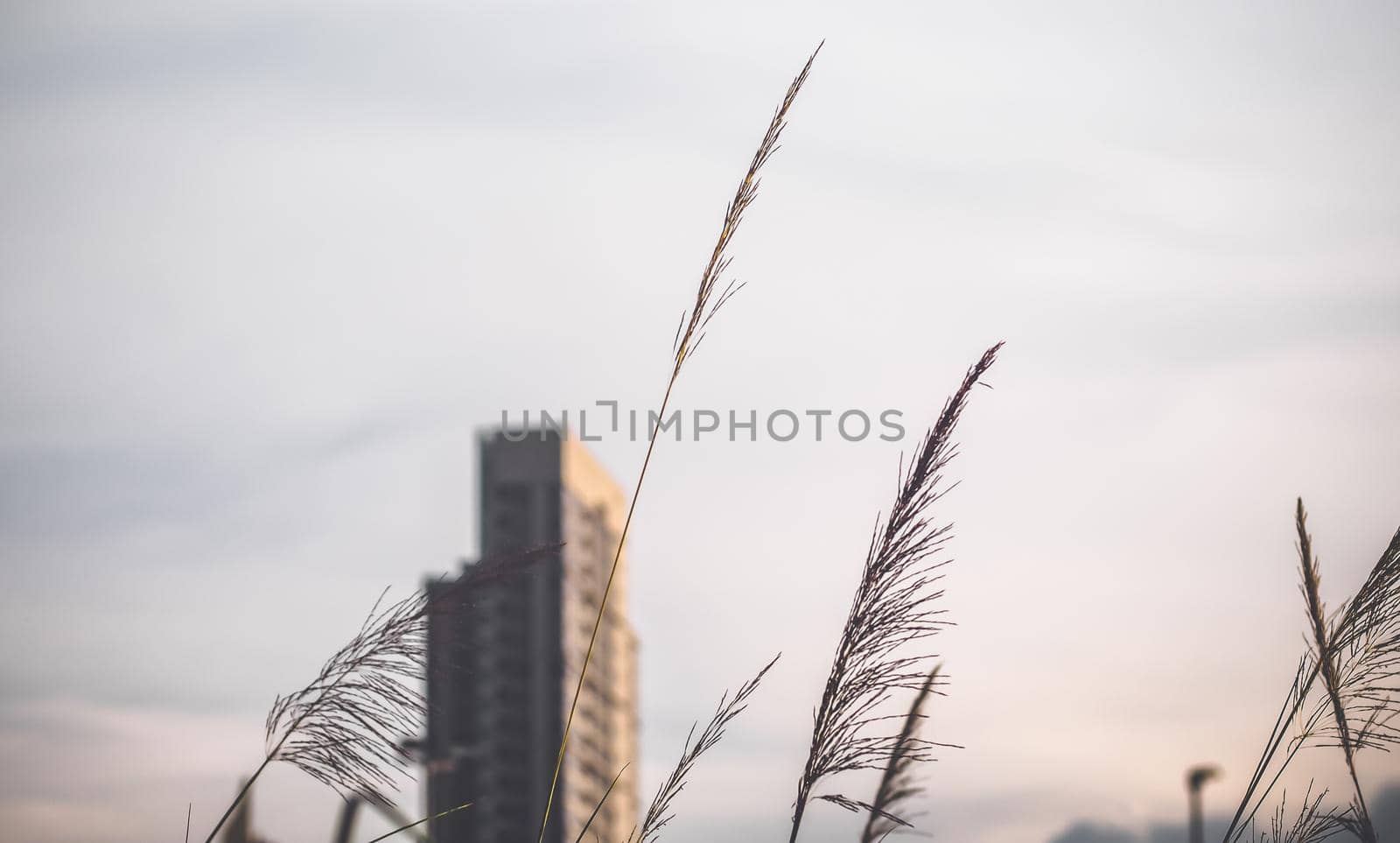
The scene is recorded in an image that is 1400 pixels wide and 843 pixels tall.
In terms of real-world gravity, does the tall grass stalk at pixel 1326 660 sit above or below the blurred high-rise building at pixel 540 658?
below

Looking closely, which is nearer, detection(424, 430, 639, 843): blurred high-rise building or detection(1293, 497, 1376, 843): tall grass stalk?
detection(1293, 497, 1376, 843): tall grass stalk

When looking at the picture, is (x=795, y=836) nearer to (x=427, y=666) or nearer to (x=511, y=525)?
(x=427, y=666)

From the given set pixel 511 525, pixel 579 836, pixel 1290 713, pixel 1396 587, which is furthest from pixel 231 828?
pixel 511 525

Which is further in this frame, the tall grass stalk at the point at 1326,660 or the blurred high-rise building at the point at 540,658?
the blurred high-rise building at the point at 540,658

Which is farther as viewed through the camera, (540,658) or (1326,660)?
(540,658)

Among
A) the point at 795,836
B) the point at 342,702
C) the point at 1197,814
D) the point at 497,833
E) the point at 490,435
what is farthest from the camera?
the point at 490,435

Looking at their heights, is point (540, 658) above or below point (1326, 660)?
above

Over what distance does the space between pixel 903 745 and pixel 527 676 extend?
67.1 m

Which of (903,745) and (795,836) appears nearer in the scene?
(795,836)

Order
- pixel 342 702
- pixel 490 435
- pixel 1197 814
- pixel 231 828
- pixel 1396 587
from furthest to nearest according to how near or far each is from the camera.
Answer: pixel 490 435 → pixel 1197 814 → pixel 231 828 → pixel 1396 587 → pixel 342 702

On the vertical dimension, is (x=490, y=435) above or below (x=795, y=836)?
above

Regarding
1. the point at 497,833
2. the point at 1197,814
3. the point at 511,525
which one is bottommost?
the point at 1197,814

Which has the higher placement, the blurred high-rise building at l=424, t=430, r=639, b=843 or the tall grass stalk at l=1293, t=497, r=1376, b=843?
the blurred high-rise building at l=424, t=430, r=639, b=843

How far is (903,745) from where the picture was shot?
92.0 inches
